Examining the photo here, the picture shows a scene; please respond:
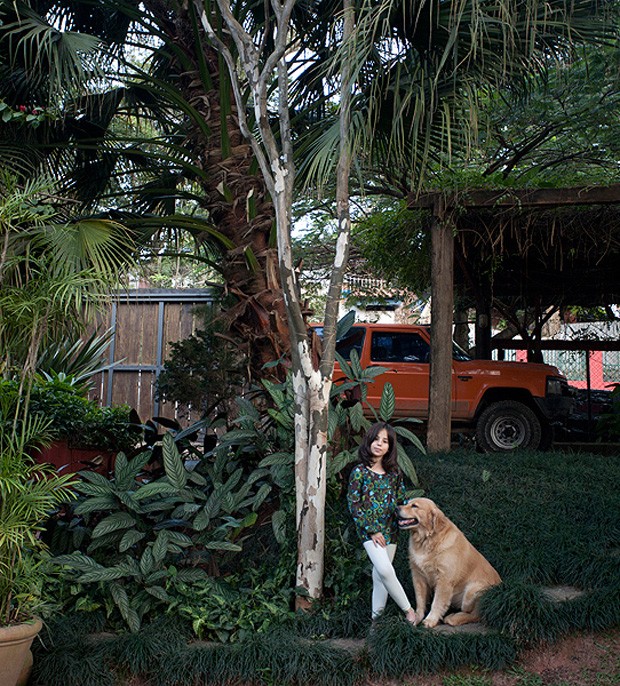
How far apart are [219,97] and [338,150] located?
1.91m

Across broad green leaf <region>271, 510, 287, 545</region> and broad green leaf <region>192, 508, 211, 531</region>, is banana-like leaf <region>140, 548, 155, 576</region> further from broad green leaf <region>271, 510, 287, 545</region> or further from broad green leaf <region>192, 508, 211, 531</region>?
broad green leaf <region>271, 510, 287, 545</region>

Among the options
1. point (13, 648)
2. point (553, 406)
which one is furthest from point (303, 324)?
point (553, 406)

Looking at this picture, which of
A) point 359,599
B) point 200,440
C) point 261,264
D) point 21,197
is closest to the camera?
point 21,197

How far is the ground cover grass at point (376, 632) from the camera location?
5.18 meters

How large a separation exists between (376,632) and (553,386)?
20.8 feet

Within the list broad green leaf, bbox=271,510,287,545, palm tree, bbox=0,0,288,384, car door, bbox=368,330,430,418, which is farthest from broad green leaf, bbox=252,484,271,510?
car door, bbox=368,330,430,418

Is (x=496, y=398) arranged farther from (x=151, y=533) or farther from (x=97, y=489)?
(x=97, y=489)

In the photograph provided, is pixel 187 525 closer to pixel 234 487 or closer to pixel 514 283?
pixel 234 487

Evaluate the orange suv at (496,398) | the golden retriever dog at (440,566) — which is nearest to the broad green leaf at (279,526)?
the golden retriever dog at (440,566)

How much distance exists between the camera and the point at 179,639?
5590 millimetres

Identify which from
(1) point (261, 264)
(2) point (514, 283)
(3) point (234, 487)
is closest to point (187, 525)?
(3) point (234, 487)

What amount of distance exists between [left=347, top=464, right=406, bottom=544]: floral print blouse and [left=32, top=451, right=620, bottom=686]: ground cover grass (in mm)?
583

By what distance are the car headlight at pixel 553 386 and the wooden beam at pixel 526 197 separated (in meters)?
2.67

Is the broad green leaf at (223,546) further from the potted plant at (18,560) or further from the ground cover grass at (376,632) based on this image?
the potted plant at (18,560)
